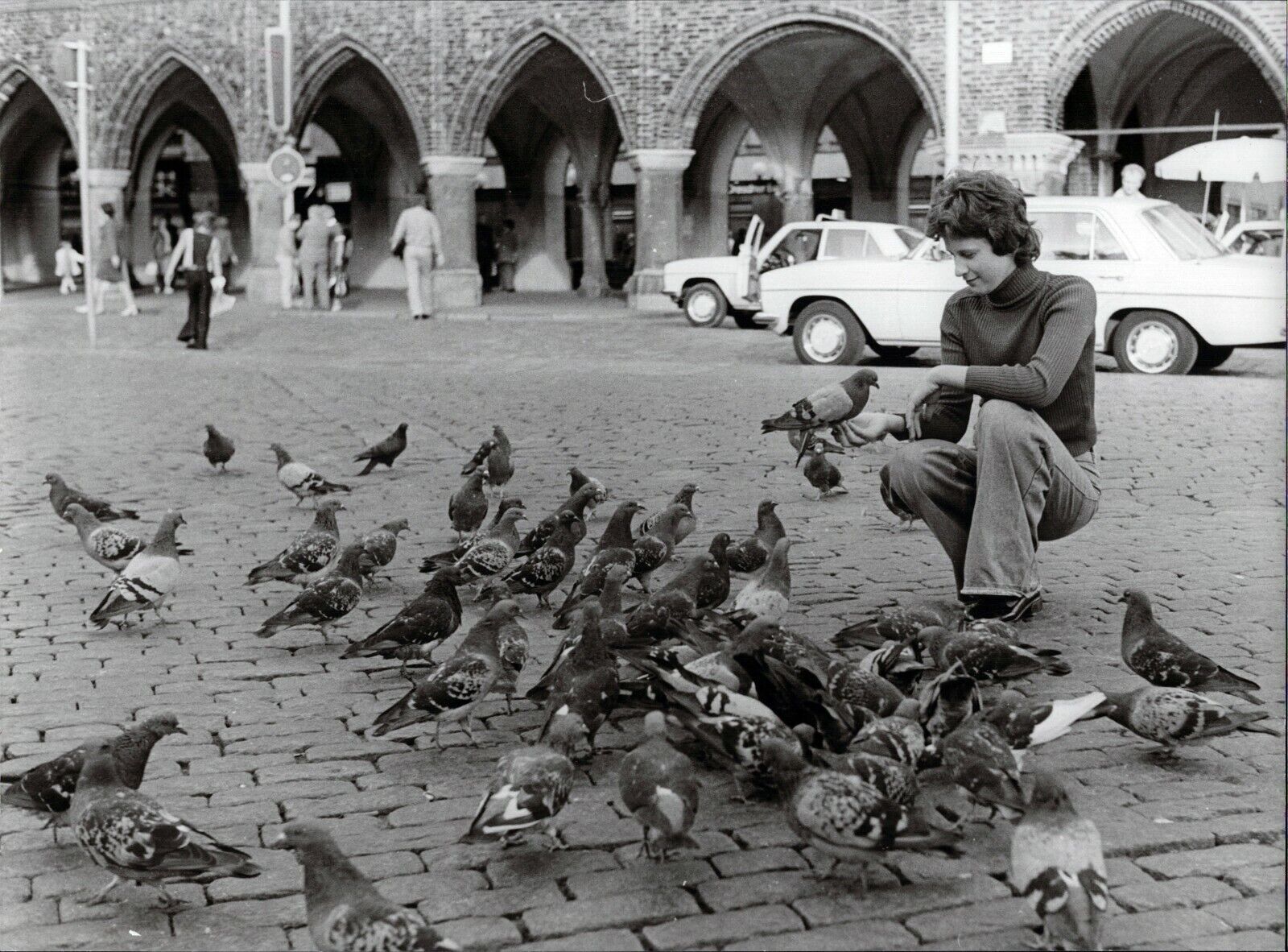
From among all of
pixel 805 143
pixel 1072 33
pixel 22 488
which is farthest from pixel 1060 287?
pixel 805 143

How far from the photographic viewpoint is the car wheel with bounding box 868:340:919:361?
690 inches

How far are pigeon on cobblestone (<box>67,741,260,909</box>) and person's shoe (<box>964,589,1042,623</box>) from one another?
3012mm

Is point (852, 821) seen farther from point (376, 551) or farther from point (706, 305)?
point (706, 305)

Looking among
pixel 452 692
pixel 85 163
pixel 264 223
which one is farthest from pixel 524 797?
pixel 264 223

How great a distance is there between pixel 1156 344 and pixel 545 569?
11102 mm

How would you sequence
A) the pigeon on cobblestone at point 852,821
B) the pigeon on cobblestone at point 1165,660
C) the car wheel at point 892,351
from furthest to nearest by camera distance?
the car wheel at point 892,351
the pigeon on cobblestone at point 1165,660
the pigeon on cobblestone at point 852,821

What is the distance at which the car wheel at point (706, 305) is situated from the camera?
23.8m

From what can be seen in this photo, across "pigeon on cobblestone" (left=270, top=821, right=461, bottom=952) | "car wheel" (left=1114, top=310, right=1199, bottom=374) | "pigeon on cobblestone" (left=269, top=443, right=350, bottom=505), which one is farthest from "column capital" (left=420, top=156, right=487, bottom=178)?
"pigeon on cobblestone" (left=270, top=821, right=461, bottom=952)

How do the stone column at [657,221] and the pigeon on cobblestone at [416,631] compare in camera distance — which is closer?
the pigeon on cobblestone at [416,631]

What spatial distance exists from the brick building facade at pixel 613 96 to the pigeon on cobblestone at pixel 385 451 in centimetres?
1616

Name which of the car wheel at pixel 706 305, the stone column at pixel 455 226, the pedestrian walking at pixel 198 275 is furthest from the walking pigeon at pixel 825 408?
the stone column at pixel 455 226

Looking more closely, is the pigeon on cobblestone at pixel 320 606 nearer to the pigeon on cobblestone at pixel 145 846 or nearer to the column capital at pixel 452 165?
the pigeon on cobblestone at pixel 145 846

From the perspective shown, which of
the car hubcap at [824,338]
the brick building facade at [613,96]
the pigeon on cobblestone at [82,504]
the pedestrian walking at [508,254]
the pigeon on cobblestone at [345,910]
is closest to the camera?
the pigeon on cobblestone at [345,910]

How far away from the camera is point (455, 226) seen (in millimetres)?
29078
